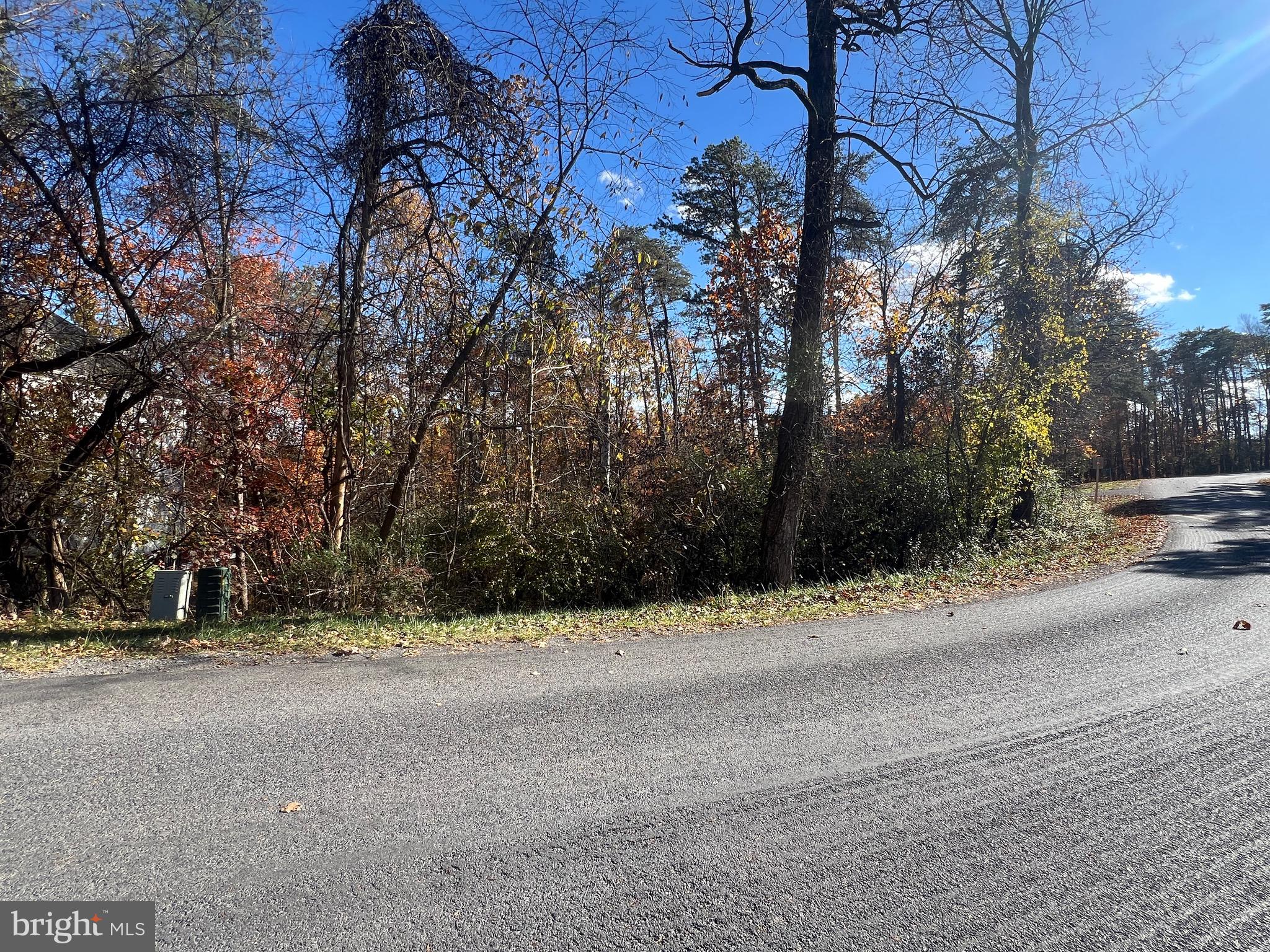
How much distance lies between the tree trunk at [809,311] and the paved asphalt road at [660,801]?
5.10m

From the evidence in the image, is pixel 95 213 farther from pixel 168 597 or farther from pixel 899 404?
pixel 899 404

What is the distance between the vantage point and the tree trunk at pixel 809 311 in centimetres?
973

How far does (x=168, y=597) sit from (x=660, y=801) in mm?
6357

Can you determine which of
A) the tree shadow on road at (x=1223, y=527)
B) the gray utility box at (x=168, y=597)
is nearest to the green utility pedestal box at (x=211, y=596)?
the gray utility box at (x=168, y=597)

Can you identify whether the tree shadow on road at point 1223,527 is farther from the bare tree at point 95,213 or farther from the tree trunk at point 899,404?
the bare tree at point 95,213

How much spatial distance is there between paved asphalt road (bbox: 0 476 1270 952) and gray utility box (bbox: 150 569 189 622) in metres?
2.01

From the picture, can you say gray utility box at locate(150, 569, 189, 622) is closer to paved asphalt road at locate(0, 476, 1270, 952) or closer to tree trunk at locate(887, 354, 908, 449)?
paved asphalt road at locate(0, 476, 1270, 952)

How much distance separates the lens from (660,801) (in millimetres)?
3111

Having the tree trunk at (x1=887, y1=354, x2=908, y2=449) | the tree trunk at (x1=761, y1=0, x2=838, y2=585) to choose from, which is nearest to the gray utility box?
the tree trunk at (x1=761, y1=0, x2=838, y2=585)

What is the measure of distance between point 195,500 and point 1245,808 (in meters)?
11.8

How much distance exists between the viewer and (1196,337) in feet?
181

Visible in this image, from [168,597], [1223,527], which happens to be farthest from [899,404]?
[168,597]

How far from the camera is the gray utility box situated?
23.1 ft

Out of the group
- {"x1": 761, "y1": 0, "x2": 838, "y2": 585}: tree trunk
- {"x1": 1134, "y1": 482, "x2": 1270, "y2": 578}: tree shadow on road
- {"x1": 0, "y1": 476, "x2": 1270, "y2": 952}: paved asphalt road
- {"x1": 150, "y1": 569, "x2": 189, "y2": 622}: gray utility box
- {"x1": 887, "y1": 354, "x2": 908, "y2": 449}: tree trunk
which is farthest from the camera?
{"x1": 887, "y1": 354, "x2": 908, "y2": 449}: tree trunk
